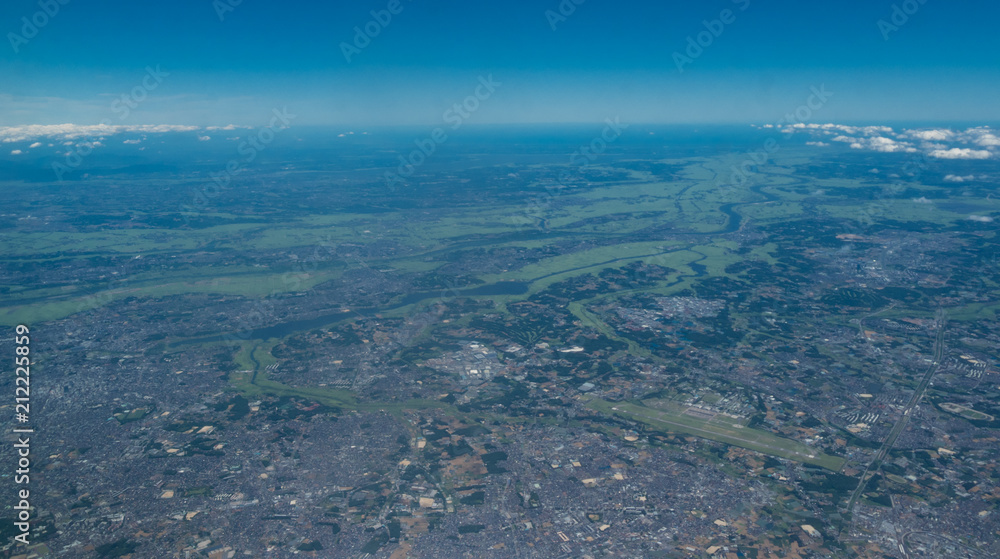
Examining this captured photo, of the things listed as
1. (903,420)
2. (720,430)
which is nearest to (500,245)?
(720,430)

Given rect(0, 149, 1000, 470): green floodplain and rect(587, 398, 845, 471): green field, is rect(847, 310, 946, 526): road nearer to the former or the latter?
rect(587, 398, 845, 471): green field

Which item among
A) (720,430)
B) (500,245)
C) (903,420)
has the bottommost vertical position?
(903,420)

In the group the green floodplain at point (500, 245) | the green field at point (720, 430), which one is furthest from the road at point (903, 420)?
the green floodplain at point (500, 245)

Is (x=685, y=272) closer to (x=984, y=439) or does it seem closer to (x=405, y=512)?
(x=984, y=439)

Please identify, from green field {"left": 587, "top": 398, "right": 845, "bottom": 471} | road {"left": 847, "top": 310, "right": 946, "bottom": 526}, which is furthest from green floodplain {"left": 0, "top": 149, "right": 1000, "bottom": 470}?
road {"left": 847, "top": 310, "right": 946, "bottom": 526}

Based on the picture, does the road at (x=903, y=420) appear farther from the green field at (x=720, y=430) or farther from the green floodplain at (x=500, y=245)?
the green floodplain at (x=500, y=245)

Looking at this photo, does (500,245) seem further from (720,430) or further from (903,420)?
(903,420)

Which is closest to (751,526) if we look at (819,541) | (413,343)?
(819,541)

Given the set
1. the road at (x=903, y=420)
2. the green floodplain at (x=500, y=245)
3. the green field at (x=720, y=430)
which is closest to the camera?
the road at (x=903, y=420)

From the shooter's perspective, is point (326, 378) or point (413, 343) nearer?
point (326, 378)
